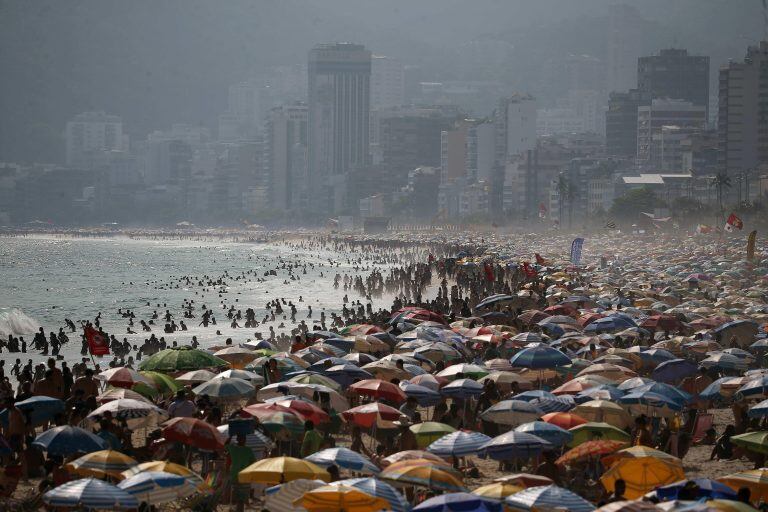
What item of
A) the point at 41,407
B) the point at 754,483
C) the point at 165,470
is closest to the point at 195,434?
the point at 165,470

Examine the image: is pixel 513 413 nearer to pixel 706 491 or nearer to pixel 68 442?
pixel 706 491

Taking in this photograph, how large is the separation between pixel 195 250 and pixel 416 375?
133 meters

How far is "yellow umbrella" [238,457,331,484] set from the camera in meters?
13.2

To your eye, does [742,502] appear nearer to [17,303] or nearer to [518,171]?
[17,303]

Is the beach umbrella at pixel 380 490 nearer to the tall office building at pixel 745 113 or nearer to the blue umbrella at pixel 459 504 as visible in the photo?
the blue umbrella at pixel 459 504

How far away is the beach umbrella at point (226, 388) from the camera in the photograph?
1922 centimetres

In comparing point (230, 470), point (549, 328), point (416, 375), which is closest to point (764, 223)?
point (549, 328)

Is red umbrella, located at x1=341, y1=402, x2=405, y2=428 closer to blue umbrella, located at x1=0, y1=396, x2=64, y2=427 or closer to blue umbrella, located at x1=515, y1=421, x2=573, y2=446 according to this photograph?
blue umbrella, located at x1=515, y1=421, x2=573, y2=446

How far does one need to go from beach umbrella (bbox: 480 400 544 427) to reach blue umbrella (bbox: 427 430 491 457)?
6.89 ft

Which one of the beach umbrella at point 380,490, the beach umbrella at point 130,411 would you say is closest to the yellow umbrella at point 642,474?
the beach umbrella at point 380,490

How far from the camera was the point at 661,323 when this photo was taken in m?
31.3

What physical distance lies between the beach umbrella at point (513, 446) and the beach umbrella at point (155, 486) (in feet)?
12.5

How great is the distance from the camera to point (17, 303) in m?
72.4

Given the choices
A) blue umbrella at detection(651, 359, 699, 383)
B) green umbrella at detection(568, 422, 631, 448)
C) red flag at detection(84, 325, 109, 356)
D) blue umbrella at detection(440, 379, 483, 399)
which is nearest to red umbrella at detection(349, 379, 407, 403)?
blue umbrella at detection(440, 379, 483, 399)
